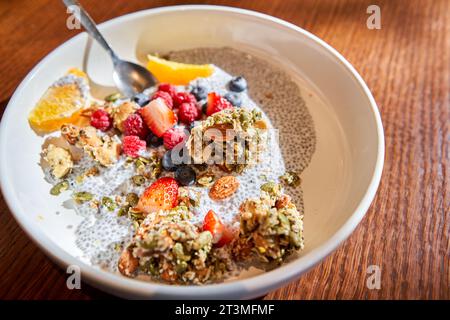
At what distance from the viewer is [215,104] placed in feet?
3.47

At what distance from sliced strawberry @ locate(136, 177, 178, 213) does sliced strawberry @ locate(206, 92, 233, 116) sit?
0.77 feet

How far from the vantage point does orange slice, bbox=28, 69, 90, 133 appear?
1021mm

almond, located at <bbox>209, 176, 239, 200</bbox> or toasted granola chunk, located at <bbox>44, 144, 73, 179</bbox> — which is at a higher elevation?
toasted granola chunk, located at <bbox>44, 144, 73, 179</bbox>

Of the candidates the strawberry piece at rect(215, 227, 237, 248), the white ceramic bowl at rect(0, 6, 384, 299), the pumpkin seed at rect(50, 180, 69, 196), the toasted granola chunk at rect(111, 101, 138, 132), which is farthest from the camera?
the toasted granola chunk at rect(111, 101, 138, 132)

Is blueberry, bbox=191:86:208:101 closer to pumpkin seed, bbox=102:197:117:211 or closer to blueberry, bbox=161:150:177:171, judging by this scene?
blueberry, bbox=161:150:177:171

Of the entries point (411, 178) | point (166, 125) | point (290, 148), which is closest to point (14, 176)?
point (166, 125)

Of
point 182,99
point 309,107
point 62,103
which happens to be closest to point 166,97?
point 182,99

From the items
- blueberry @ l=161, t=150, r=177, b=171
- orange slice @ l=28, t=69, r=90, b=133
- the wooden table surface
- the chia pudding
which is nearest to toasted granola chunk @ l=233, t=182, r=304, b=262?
the chia pudding

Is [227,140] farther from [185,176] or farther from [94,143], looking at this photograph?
[94,143]

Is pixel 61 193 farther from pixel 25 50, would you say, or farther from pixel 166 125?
pixel 25 50

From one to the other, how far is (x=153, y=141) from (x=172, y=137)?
55 millimetres

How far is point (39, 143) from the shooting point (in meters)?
1.01
